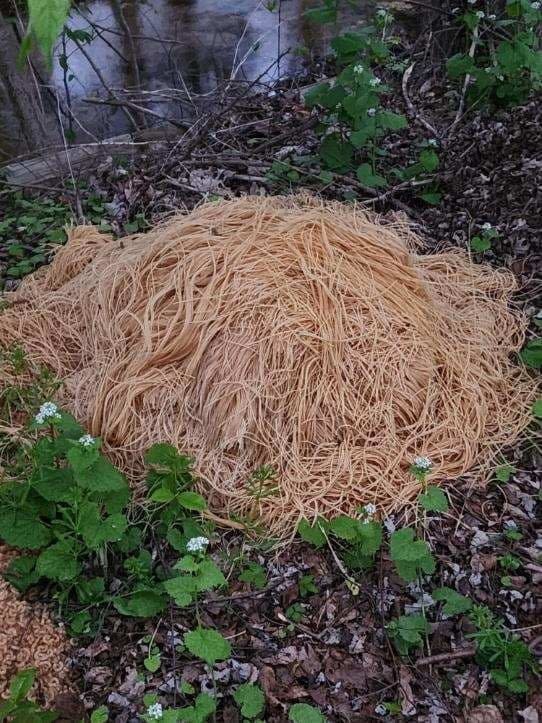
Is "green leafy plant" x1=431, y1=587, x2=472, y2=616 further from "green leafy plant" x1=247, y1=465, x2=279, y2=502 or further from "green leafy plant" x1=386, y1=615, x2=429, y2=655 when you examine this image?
"green leafy plant" x1=247, y1=465, x2=279, y2=502

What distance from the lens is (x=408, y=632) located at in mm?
1820

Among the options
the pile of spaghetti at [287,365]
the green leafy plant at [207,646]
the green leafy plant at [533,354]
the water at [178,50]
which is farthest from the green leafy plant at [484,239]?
the water at [178,50]

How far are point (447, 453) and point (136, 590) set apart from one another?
1.11 metres

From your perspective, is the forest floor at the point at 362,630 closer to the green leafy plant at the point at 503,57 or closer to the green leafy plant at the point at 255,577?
the green leafy plant at the point at 255,577

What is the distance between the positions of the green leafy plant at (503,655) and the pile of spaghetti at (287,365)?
1.65 feet

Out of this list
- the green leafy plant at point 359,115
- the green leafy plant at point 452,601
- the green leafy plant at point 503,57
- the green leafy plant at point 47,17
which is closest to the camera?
the green leafy plant at point 47,17

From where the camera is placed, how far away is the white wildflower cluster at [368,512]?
1.97m

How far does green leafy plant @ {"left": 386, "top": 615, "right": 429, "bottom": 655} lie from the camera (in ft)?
5.94

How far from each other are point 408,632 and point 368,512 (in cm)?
34

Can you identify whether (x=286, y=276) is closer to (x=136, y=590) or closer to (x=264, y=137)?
(x=136, y=590)

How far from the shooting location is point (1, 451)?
7.83 feet

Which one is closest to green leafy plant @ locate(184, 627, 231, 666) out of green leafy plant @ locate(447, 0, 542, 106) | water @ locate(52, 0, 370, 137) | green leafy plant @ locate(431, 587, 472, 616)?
green leafy plant @ locate(431, 587, 472, 616)

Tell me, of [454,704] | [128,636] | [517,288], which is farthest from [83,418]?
[517,288]

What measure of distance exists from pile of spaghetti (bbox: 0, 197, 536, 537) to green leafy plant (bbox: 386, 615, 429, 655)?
0.41 m
